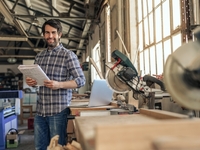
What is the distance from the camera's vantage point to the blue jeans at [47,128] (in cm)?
177

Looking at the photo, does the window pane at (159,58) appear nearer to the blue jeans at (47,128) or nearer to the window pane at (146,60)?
the window pane at (146,60)

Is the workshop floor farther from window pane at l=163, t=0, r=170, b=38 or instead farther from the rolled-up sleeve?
window pane at l=163, t=0, r=170, b=38

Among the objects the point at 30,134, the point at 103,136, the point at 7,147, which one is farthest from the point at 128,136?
the point at 30,134

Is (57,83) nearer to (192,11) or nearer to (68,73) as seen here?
(68,73)

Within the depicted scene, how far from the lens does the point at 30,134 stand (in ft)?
16.7

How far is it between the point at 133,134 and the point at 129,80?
114cm

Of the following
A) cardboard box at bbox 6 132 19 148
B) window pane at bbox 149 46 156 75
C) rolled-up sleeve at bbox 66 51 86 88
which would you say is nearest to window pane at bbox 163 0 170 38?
window pane at bbox 149 46 156 75

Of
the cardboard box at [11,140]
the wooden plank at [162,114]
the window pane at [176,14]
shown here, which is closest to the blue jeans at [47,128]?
the wooden plank at [162,114]

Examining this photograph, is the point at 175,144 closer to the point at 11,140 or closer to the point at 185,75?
the point at 185,75

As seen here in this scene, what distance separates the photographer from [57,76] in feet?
6.00

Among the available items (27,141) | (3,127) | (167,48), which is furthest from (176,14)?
(27,141)

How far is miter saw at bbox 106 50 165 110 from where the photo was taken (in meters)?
1.61

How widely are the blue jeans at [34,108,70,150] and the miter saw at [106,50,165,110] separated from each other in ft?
1.46

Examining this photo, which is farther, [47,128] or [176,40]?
[176,40]
